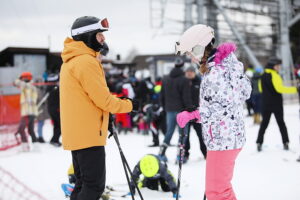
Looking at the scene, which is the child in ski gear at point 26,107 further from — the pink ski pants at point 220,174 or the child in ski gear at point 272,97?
the pink ski pants at point 220,174

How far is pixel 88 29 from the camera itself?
2.88m

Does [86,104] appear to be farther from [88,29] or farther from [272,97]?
[272,97]

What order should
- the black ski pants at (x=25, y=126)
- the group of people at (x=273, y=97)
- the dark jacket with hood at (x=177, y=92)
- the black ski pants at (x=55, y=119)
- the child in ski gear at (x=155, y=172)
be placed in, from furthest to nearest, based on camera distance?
the black ski pants at (x=55, y=119), the black ski pants at (x=25, y=126), the dark jacket with hood at (x=177, y=92), the group of people at (x=273, y=97), the child in ski gear at (x=155, y=172)

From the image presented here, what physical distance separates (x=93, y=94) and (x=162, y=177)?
6.93ft

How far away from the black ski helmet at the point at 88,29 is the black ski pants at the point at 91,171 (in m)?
0.84

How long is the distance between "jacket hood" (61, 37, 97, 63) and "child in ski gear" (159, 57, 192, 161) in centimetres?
369

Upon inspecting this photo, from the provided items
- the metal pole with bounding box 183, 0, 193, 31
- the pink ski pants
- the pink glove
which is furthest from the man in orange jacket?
the metal pole with bounding box 183, 0, 193, 31

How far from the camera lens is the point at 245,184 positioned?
4758 mm

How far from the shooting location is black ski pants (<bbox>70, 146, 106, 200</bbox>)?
280 cm

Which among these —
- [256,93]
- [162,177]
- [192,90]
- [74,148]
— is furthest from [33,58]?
[74,148]

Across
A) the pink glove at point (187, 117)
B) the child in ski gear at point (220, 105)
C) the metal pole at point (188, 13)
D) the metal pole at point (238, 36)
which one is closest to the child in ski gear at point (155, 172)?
the pink glove at point (187, 117)

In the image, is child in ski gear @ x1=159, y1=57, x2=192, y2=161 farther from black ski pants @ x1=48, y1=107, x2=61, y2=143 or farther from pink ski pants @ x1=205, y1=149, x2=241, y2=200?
pink ski pants @ x1=205, y1=149, x2=241, y2=200

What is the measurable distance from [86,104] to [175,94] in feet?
12.8

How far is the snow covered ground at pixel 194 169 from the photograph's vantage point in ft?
14.7
